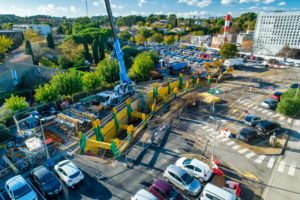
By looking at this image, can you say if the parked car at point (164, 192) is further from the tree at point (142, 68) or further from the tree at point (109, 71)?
the tree at point (142, 68)

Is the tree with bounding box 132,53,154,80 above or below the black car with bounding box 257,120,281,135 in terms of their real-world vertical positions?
above

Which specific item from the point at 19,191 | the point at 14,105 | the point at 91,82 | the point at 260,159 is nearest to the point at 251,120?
the point at 260,159

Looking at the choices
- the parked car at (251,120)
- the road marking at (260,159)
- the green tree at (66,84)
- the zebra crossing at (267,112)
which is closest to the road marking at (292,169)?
the road marking at (260,159)

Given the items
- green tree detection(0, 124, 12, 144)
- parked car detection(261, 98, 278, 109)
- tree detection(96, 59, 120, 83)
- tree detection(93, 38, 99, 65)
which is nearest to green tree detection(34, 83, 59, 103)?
green tree detection(0, 124, 12, 144)

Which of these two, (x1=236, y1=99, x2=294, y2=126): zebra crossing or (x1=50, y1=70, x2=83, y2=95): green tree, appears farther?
(x1=50, y1=70, x2=83, y2=95): green tree

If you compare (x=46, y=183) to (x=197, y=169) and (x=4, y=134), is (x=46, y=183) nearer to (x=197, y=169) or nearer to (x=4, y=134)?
(x=4, y=134)

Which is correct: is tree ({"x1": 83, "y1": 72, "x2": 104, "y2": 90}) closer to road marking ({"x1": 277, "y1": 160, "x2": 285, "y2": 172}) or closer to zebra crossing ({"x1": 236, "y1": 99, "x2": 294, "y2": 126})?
zebra crossing ({"x1": 236, "y1": 99, "x2": 294, "y2": 126})

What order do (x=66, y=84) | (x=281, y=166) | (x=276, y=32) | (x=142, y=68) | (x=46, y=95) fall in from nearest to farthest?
(x=281, y=166)
(x=46, y=95)
(x=66, y=84)
(x=142, y=68)
(x=276, y=32)

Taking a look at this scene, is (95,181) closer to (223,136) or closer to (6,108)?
(223,136)
